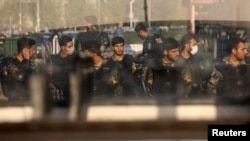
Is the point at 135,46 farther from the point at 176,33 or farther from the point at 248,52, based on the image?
the point at 248,52

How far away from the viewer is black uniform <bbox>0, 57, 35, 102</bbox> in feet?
32.3

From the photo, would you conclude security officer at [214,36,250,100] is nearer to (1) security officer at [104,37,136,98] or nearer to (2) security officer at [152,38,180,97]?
(2) security officer at [152,38,180,97]

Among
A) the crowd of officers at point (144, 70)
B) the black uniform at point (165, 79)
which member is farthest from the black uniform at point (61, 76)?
the black uniform at point (165, 79)

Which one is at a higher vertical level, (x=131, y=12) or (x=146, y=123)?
(x=131, y=12)

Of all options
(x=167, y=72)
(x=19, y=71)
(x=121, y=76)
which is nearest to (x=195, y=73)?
(x=167, y=72)

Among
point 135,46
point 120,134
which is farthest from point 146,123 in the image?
point 135,46

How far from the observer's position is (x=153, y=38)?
9.79 m

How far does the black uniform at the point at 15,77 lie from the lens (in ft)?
32.3

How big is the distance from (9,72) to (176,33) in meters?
2.20

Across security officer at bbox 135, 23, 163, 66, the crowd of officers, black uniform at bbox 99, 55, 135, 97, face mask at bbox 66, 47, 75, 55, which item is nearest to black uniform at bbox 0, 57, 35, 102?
the crowd of officers

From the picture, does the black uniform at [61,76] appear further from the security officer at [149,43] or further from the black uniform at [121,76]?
the security officer at [149,43]

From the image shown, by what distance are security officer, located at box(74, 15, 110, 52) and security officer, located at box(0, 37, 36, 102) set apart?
58cm

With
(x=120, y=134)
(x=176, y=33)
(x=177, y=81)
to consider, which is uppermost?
(x=176, y=33)

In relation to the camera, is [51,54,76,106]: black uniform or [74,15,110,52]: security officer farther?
[51,54,76,106]: black uniform
